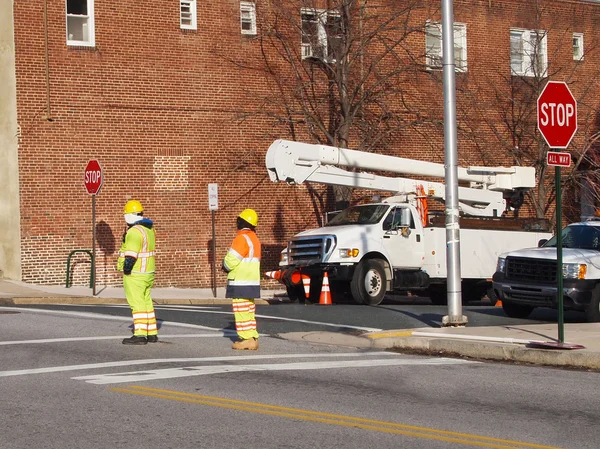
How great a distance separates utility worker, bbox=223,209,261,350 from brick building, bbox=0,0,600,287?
46.0 ft

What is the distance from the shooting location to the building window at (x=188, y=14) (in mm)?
28422

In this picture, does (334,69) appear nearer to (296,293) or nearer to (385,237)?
(385,237)

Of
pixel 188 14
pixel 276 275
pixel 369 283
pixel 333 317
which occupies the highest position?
pixel 188 14

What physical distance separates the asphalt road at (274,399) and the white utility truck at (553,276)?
14.2 feet

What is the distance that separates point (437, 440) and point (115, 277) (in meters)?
20.2

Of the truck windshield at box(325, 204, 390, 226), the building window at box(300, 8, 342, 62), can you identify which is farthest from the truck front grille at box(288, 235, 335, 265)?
the building window at box(300, 8, 342, 62)

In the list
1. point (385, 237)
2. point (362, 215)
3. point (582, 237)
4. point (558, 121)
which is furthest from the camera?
point (362, 215)

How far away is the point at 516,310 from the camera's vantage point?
1825 centimetres

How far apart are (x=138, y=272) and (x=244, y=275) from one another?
1.48 metres

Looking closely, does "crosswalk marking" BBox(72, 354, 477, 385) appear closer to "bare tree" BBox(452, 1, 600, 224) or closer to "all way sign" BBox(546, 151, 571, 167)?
"all way sign" BBox(546, 151, 571, 167)

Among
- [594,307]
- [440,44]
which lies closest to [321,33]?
[440,44]

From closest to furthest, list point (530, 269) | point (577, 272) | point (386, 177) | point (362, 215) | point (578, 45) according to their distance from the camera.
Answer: point (577, 272) < point (530, 269) < point (362, 215) < point (386, 177) < point (578, 45)

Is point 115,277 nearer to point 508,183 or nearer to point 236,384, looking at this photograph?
point 508,183

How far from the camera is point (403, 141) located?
31438mm
